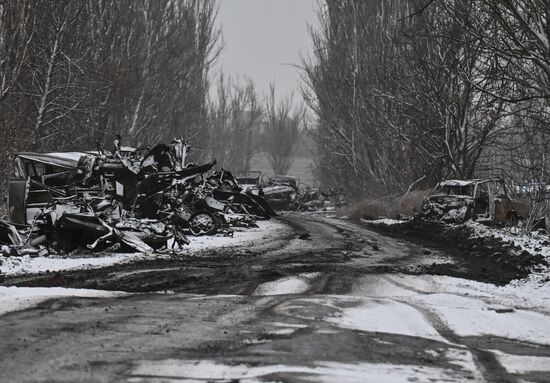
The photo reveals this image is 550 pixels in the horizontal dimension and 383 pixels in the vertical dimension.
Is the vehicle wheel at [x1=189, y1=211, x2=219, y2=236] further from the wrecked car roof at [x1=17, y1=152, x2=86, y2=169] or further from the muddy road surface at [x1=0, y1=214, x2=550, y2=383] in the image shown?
the muddy road surface at [x1=0, y1=214, x2=550, y2=383]

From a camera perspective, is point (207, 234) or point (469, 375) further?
point (207, 234)

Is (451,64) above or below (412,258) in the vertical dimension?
above

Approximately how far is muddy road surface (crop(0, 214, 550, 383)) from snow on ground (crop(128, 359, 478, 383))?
1 centimetres

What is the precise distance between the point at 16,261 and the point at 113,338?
6300mm

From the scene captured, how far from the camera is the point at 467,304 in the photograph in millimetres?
8039

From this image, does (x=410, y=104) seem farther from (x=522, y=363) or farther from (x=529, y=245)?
(x=522, y=363)

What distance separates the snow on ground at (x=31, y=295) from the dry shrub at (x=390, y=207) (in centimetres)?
1873

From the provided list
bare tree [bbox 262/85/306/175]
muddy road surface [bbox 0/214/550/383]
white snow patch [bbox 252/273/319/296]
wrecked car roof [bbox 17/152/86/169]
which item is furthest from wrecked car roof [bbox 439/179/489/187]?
bare tree [bbox 262/85/306/175]

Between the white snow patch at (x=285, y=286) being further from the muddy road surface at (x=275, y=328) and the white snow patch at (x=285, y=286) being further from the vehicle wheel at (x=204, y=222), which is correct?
the vehicle wheel at (x=204, y=222)

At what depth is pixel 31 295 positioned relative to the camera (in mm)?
7621

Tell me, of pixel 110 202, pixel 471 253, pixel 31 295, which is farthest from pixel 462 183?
pixel 31 295

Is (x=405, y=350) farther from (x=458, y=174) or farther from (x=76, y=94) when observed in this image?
(x=76, y=94)

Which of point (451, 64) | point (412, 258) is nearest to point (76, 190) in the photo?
point (412, 258)

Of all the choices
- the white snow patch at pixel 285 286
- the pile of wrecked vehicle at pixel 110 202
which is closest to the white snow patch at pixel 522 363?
the white snow patch at pixel 285 286
